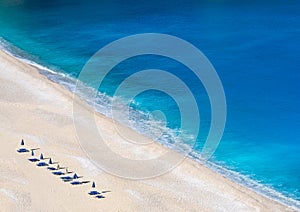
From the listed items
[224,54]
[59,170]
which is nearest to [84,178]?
[59,170]

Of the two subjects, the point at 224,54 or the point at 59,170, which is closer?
the point at 59,170

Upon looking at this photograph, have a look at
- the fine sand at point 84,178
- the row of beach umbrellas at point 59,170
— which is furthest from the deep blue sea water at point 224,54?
the row of beach umbrellas at point 59,170

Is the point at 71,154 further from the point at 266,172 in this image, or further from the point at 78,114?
the point at 266,172

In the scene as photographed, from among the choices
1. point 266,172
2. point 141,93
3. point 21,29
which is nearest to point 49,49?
point 21,29

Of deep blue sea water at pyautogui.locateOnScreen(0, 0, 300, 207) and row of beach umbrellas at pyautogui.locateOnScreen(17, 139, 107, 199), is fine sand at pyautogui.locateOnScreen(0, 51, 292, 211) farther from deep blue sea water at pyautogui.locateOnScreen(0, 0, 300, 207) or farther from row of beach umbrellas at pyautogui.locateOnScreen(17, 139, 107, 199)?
deep blue sea water at pyautogui.locateOnScreen(0, 0, 300, 207)

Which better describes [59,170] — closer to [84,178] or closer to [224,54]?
[84,178]

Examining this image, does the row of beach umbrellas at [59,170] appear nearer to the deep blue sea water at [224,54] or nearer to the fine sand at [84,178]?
the fine sand at [84,178]
